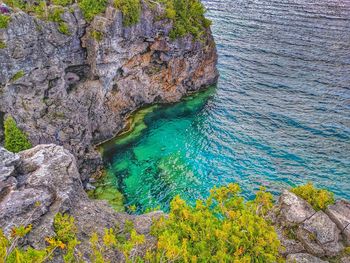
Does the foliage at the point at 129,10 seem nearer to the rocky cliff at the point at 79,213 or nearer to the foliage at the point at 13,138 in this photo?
the foliage at the point at 13,138

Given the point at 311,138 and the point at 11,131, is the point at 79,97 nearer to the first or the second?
the point at 11,131

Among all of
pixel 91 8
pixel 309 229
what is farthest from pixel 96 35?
pixel 309 229

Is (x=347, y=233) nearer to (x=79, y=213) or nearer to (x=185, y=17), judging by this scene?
(x=79, y=213)

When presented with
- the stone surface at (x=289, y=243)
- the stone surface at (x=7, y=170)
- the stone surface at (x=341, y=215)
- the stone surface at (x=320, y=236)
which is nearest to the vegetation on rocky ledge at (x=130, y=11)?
the stone surface at (x=7, y=170)

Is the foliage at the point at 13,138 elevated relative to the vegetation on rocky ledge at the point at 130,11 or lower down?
lower down

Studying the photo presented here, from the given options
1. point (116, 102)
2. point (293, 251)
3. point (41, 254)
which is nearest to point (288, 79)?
point (116, 102)

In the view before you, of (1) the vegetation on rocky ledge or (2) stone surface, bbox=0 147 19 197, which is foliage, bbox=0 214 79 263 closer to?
(2) stone surface, bbox=0 147 19 197

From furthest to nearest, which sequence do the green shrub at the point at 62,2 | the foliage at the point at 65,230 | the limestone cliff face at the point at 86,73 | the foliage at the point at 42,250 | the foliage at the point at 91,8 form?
the foliage at the point at 91,8
the green shrub at the point at 62,2
the limestone cliff face at the point at 86,73
the foliage at the point at 65,230
the foliage at the point at 42,250
